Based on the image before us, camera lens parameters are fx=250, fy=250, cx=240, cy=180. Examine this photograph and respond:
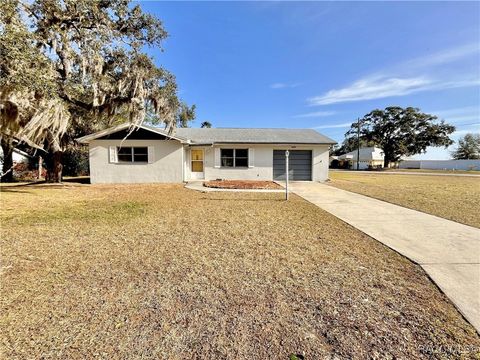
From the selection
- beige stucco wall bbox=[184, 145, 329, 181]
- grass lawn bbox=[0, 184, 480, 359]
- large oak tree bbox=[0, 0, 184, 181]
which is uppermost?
large oak tree bbox=[0, 0, 184, 181]

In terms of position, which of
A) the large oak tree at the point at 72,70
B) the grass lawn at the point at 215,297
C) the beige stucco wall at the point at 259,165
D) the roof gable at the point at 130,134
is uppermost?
the large oak tree at the point at 72,70

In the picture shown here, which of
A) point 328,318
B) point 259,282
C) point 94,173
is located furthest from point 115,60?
point 328,318

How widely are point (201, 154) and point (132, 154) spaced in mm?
4266

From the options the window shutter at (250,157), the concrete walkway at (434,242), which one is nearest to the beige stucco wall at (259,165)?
the window shutter at (250,157)

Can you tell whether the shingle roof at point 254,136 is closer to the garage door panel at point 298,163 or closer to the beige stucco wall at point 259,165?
the beige stucco wall at point 259,165

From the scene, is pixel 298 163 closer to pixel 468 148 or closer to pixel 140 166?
pixel 140 166

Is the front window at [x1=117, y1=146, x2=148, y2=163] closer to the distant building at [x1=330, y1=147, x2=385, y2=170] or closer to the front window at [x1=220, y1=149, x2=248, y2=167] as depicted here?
the front window at [x1=220, y1=149, x2=248, y2=167]

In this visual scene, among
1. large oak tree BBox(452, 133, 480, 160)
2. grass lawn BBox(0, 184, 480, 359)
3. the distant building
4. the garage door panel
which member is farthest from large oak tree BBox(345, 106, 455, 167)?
grass lawn BBox(0, 184, 480, 359)

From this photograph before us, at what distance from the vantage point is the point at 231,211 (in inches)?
298

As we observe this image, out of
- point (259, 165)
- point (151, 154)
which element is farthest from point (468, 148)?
point (151, 154)

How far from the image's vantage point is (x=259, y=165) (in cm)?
1667

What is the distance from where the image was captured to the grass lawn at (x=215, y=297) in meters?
2.17

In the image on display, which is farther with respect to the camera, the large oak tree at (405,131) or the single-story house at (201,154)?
the large oak tree at (405,131)

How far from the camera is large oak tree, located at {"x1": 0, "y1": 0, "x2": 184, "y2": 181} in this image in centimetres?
754
